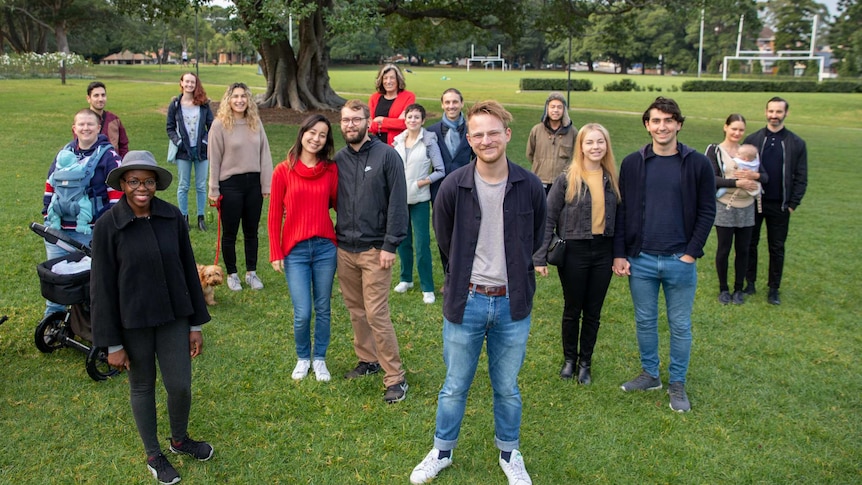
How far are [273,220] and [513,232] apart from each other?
205cm

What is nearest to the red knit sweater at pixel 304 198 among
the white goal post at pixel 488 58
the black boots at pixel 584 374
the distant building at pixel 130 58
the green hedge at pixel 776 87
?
the black boots at pixel 584 374

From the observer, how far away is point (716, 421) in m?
4.89

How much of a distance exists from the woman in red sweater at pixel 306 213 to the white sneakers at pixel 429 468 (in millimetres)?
1527

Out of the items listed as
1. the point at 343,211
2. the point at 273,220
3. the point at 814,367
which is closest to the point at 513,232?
the point at 343,211

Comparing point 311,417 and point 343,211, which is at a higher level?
point 343,211

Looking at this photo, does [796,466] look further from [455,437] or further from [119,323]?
[119,323]

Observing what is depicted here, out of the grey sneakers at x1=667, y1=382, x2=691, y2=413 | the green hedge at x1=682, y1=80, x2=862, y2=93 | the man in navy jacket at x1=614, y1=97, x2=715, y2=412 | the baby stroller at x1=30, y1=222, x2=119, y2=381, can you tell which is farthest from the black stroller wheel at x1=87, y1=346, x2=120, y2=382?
the green hedge at x1=682, y1=80, x2=862, y2=93

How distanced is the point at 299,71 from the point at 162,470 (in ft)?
62.0

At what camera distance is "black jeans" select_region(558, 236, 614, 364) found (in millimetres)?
5086

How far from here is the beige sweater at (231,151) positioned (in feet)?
22.5

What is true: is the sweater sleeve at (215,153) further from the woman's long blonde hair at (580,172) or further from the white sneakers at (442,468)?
the white sneakers at (442,468)

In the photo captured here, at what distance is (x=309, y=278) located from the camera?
5.08 m

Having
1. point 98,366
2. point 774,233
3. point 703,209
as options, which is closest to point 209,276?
point 98,366

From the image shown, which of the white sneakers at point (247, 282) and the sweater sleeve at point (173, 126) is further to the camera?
the sweater sleeve at point (173, 126)
